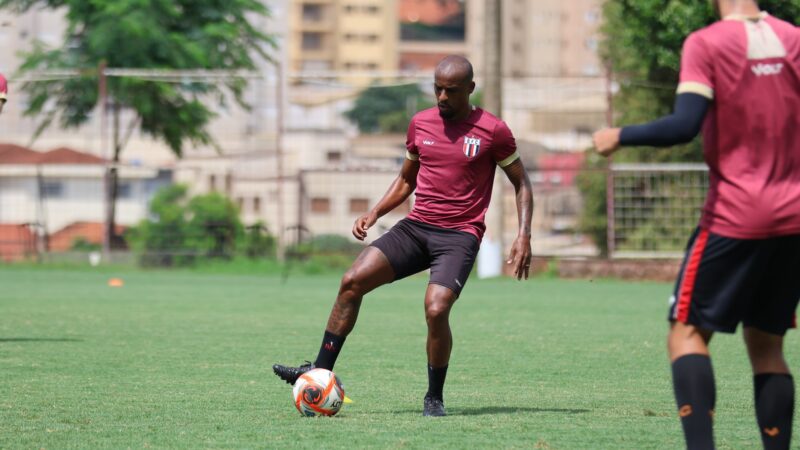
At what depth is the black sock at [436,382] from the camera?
816 centimetres

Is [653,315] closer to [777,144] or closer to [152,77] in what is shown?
[777,144]

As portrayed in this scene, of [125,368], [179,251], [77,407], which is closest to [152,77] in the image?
[179,251]

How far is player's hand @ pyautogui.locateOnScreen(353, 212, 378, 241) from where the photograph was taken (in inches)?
347

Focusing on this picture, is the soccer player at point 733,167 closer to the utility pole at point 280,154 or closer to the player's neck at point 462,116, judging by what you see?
the player's neck at point 462,116

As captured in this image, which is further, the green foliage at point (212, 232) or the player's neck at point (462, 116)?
the green foliage at point (212, 232)

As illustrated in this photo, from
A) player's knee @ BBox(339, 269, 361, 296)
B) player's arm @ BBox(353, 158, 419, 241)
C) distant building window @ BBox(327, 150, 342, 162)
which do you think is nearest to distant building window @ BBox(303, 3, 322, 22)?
distant building window @ BBox(327, 150, 342, 162)

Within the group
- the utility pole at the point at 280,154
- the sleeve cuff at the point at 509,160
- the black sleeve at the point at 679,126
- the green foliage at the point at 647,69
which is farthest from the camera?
the utility pole at the point at 280,154

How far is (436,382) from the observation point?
26.9 feet

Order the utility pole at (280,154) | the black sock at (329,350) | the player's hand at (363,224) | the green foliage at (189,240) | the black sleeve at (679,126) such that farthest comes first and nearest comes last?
the green foliage at (189,240), the utility pole at (280,154), the player's hand at (363,224), the black sock at (329,350), the black sleeve at (679,126)

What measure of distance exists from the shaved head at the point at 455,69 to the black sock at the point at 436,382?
1.67m

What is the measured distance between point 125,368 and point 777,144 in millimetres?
6224

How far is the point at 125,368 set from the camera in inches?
414

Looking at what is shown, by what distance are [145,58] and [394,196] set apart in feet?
79.2

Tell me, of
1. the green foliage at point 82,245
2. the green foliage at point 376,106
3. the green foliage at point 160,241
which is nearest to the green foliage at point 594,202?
the green foliage at point 160,241
